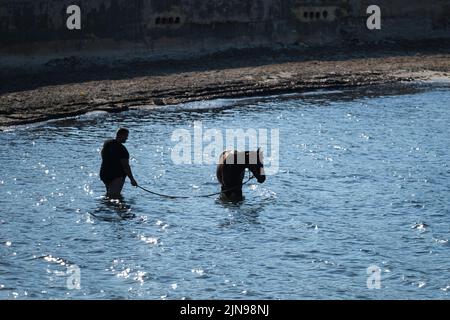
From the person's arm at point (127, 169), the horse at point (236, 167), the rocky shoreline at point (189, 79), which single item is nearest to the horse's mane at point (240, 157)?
the horse at point (236, 167)

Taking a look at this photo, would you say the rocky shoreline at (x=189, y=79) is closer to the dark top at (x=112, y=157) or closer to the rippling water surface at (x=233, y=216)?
the rippling water surface at (x=233, y=216)

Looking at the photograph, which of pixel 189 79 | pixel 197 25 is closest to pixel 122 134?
pixel 189 79

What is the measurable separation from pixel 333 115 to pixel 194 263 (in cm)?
1510

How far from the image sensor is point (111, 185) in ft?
77.0

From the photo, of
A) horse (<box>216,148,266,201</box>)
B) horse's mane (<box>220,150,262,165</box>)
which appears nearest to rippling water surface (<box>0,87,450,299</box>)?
horse (<box>216,148,266,201</box>)

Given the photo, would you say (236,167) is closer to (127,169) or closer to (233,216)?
(233,216)

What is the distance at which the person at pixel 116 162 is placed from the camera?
2281cm

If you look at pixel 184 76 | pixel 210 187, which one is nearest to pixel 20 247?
pixel 210 187

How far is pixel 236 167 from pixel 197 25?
687 inches

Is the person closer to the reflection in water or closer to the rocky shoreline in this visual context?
the reflection in water

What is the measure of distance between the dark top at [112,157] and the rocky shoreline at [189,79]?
8.94m

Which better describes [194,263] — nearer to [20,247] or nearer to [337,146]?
[20,247]

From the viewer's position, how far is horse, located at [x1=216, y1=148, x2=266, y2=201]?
2292 cm

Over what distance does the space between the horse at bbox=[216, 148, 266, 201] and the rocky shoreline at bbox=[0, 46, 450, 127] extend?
1019 cm
